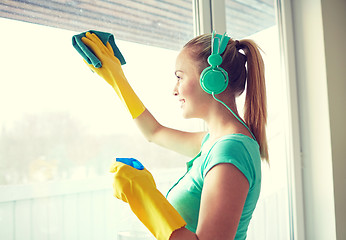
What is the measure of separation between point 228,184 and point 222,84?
28cm

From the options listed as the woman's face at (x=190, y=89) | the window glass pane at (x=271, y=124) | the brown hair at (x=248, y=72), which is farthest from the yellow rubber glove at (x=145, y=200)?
the window glass pane at (x=271, y=124)

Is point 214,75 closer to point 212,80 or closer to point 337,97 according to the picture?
point 212,80

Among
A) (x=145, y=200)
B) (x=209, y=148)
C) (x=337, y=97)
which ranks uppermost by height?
(x=337, y=97)

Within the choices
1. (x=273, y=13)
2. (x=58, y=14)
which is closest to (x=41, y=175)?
(x=58, y=14)

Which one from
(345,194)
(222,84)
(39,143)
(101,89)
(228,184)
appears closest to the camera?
(228,184)

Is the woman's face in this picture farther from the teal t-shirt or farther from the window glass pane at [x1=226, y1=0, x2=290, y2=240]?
the window glass pane at [x1=226, y1=0, x2=290, y2=240]

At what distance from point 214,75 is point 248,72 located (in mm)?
187

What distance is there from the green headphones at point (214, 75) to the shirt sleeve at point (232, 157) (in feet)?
0.49

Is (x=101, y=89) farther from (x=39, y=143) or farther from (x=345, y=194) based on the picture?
(x=345, y=194)

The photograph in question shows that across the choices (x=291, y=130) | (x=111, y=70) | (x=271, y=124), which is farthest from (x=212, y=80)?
(x=291, y=130)

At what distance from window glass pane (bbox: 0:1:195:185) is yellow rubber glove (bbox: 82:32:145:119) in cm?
12

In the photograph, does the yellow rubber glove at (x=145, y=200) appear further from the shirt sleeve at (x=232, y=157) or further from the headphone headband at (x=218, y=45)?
the headphone headband at (x=218, y=45)

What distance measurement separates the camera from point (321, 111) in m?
2.01

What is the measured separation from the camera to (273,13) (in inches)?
79.8
